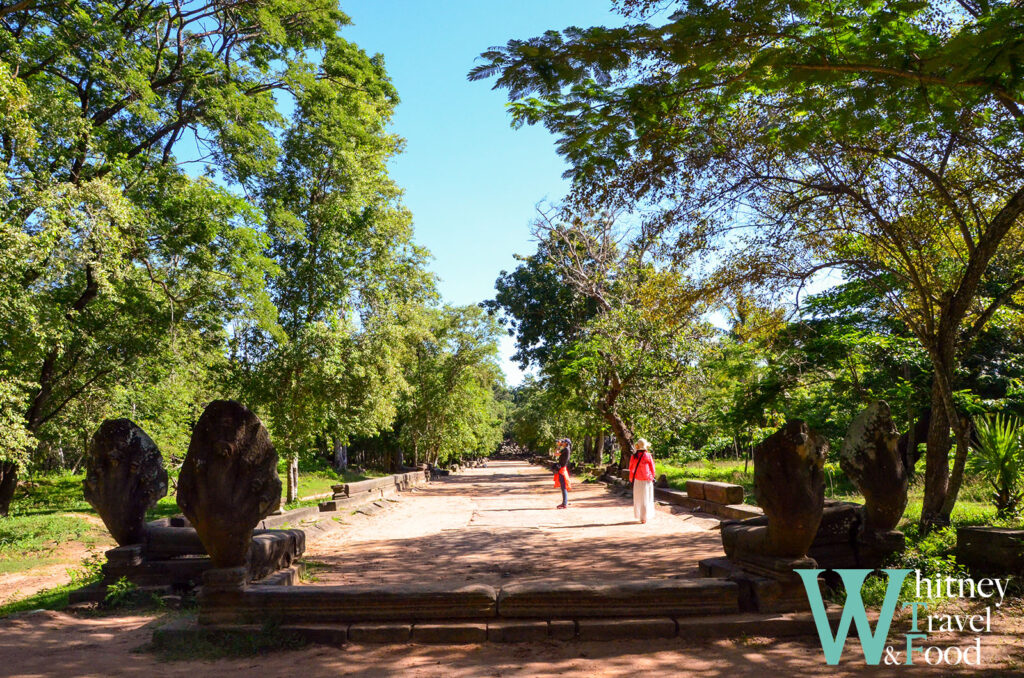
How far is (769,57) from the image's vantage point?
16.5 ft

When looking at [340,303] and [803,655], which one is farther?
[340,303]

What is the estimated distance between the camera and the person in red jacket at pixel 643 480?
11.6m

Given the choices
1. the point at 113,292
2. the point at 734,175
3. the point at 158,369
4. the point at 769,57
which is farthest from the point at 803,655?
the point at 158,369

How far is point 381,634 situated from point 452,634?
1.94ft

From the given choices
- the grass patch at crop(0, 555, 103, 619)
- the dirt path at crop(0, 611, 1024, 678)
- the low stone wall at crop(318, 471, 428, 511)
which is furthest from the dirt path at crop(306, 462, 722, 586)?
the grass patch at crop(0, 555, 103, 619)

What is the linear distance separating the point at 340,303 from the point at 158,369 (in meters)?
5.25

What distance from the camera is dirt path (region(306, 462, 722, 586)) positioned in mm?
7680

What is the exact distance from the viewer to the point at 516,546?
9.81m

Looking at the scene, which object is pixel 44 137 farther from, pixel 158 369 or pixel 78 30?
pixel 158 369

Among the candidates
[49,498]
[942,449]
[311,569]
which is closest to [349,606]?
[311,569]

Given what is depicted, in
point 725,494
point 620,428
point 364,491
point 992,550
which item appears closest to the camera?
point 992,550

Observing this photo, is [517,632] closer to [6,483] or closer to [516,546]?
[516,546]

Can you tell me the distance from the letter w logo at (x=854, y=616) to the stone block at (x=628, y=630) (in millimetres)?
1134

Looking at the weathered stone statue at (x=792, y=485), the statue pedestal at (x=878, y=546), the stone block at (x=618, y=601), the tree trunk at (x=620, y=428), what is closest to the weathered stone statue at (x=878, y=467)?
Result: the statue pedestal at (x=878, y=546)
